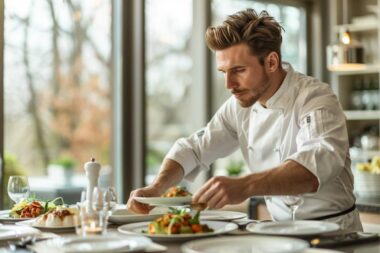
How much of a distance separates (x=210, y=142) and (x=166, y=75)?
96.5 inches

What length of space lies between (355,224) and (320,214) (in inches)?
5.8

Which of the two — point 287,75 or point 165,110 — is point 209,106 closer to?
point 165,110

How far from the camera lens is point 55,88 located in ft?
17.9

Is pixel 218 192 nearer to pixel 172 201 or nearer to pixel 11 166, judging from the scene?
pixel 172 201

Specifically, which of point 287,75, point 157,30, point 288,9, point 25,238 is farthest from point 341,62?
point 25,238

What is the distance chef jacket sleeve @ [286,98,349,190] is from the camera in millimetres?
2184

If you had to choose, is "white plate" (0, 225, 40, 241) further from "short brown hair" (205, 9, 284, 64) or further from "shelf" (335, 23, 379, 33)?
"shelf" (335, 23, 379, 33)

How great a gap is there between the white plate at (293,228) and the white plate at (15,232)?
66cm

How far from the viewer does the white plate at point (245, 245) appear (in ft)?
5.54

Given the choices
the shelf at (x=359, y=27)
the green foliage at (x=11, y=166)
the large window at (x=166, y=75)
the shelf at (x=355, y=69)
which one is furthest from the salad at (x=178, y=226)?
the shelf at (x=359, y=27)

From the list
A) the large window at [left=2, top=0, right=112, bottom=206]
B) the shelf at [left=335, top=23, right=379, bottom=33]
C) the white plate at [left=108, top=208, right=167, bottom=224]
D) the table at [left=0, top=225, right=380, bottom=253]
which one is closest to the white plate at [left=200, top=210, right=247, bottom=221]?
the white plate at [left=108, top=208, right=167, bottom=224]

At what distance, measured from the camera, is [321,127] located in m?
2.33

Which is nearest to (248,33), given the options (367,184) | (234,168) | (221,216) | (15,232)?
(221,216)

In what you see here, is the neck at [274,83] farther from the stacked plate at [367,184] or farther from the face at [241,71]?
the stacked plate at [367,184]
